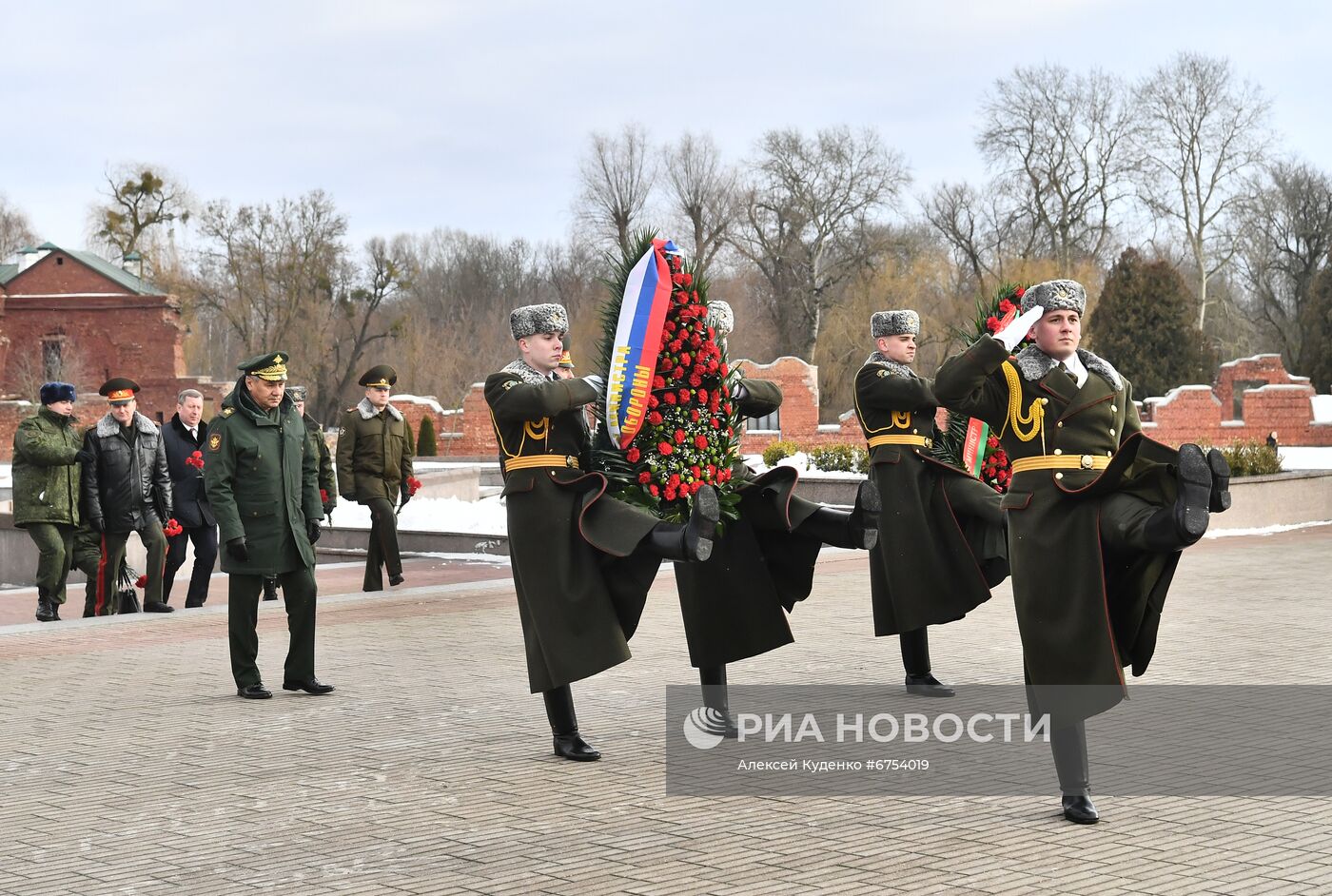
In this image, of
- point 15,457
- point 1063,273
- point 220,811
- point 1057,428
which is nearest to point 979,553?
point 1057,428

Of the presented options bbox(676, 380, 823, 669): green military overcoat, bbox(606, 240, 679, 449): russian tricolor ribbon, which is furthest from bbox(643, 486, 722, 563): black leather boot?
bbox(676, 380, 823, 669): green military overcoat

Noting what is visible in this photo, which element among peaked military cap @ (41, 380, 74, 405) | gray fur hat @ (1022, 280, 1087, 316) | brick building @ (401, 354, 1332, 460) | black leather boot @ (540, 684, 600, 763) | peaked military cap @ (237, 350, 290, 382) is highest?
gray fur hat @ (1022, 280, 1087, 316)

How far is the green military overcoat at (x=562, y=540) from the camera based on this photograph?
252 inches

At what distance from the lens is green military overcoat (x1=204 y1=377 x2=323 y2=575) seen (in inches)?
331

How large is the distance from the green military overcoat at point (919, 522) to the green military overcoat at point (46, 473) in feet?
22.6

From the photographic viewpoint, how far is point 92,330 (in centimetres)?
6138

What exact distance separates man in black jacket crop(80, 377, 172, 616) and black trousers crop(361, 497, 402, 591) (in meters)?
1.88

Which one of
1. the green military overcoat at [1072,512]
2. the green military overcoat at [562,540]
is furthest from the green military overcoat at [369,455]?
the green military overcoat at [1072,512]

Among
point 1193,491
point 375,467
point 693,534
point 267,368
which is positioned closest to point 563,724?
point 693,534

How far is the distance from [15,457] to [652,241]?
779 centimetres

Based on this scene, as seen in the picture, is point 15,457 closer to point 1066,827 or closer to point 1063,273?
point 1066,827

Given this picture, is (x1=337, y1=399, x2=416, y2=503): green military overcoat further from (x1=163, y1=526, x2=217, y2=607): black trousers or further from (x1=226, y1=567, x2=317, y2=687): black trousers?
(x1=226, y1=567, x2=317, y2=687): black trousers

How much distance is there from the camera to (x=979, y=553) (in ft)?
26.5

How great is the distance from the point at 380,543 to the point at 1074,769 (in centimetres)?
919
